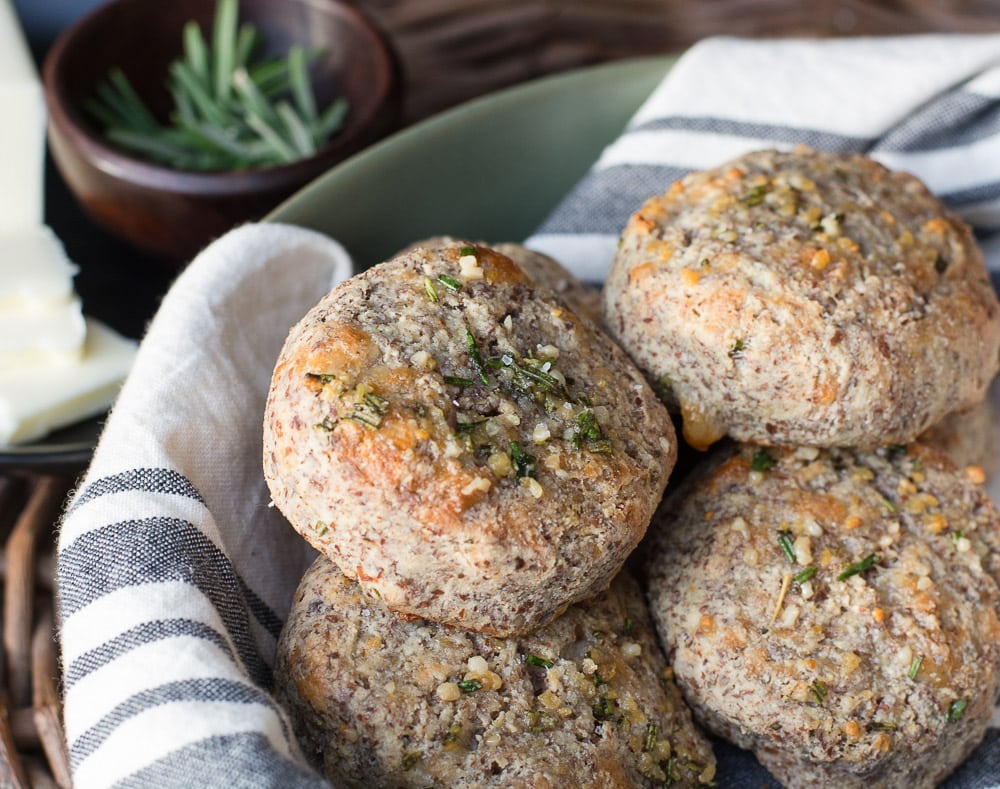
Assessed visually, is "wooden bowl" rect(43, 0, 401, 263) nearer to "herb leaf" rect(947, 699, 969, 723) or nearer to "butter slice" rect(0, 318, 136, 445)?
"butter slice" rect(0, 318, 136, 445)

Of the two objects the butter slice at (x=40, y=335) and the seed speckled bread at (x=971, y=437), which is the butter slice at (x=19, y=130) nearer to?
the butter slice at (x=40, y=335)

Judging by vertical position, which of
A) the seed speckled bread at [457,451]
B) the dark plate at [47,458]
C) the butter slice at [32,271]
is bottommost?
the dark plate at [47,458]

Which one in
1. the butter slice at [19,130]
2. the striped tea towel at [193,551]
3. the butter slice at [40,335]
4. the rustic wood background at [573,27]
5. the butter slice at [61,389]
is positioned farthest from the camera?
the rustic wood background at [573,27]

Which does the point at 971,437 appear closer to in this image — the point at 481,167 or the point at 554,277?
A: the point at 554,277

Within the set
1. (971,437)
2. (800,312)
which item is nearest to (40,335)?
(800,312)

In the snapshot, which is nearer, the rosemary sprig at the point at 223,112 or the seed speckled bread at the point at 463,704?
the seed speckled bread at the point at 463,704

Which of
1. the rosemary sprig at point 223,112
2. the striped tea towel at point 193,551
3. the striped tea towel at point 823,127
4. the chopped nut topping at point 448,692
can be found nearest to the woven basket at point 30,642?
the striped tea towel at point 193,551
